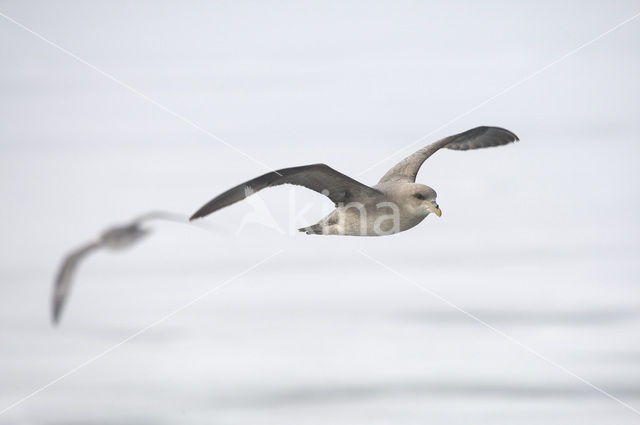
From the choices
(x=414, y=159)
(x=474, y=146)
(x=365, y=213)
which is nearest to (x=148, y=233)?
(x=365, y=213)

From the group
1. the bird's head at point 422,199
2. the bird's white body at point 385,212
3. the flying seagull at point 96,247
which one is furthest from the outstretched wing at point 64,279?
the bird's head at point 422,199

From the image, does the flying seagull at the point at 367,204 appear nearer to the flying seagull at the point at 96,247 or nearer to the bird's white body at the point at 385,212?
the bird's white body at the point at 385,212

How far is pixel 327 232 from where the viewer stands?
9.84 meters

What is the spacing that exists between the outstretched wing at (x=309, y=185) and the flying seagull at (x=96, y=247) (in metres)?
1.08

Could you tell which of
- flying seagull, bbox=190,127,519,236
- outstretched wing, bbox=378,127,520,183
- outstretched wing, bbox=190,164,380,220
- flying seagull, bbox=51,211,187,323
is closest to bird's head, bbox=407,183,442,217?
flying seagull, bbox=190,127,519,236

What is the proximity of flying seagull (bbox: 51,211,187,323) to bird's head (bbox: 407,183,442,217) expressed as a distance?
3.27 meters

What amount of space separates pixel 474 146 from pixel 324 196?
2.62m

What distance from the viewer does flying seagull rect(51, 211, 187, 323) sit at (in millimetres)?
6898

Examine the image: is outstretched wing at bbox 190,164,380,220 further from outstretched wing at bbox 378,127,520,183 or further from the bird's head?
outstretched wing at bbox 378,127,520,183

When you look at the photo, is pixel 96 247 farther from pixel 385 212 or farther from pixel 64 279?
pixel 385 212

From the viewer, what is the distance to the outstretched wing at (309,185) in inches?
328

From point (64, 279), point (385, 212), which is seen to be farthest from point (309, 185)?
point (64, 279)

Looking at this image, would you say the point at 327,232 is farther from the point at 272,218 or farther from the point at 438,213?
the point at 272,218

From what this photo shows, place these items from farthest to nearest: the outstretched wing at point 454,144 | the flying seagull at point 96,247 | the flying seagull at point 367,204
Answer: the outstretched wing at point 454,144
the flying seagull at point 367,204
the flying seagull at point 96,247
